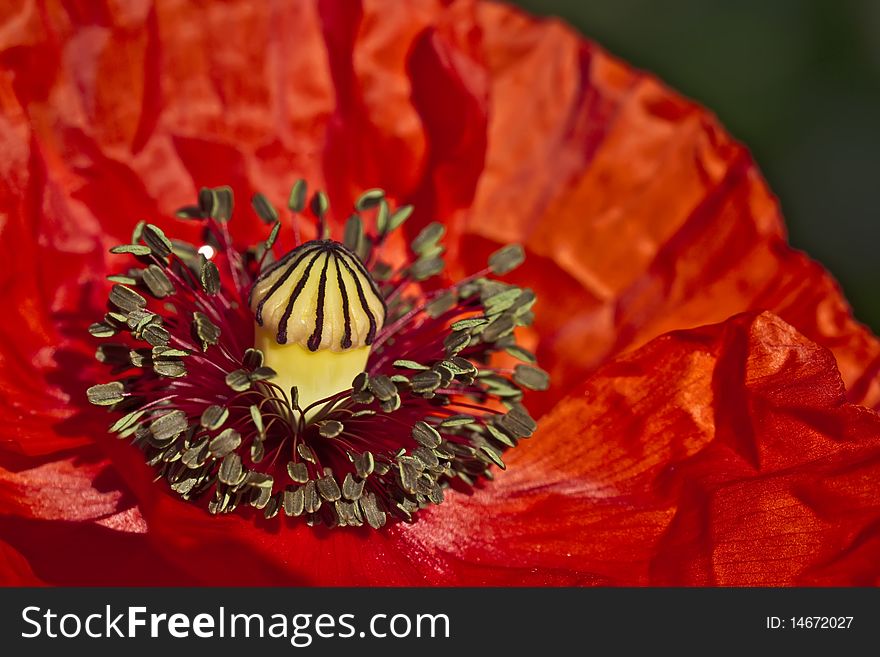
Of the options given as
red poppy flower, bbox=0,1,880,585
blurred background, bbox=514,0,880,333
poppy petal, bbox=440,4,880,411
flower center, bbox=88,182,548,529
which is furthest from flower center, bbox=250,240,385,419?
Result: blurred background, bbox=514,0,880,333

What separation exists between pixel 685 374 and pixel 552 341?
1.49ft

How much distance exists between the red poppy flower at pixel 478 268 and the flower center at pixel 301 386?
0.20 feet

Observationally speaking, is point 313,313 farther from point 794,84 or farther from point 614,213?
point 794,84

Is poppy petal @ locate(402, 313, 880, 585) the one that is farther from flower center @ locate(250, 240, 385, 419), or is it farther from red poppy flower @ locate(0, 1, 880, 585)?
flower center @ locate(250, 240, 385, 419)

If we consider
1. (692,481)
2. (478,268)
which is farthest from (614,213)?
(692,481)

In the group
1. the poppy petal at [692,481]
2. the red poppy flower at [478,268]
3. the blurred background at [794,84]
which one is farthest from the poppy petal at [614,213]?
the blurred background at [794,84]

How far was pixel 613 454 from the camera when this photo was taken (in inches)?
92.5

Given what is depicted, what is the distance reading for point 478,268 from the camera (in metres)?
2.74

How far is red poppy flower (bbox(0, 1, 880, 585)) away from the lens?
2.06 meters

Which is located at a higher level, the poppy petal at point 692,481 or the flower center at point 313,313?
the flower center at point 313,313

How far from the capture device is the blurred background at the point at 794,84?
3.26m

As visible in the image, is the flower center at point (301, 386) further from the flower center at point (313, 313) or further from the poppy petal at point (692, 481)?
the poppy petal at point (692, 481)

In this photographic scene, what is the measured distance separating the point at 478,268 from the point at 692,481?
758 mm

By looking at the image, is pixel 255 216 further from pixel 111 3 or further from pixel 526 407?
pixel 526 407
